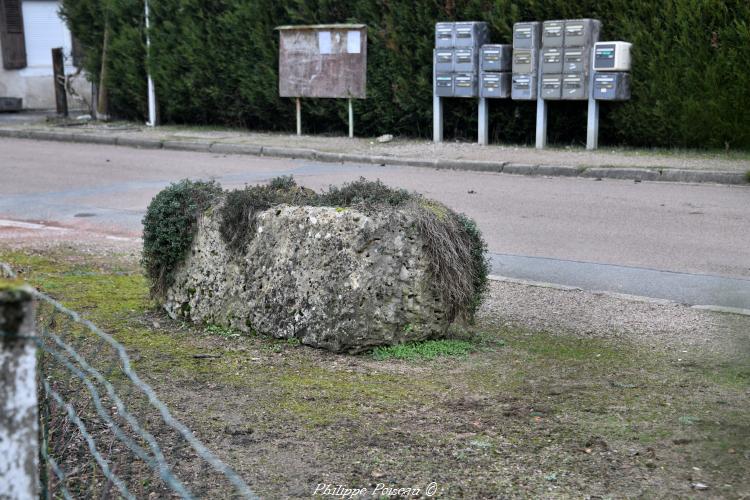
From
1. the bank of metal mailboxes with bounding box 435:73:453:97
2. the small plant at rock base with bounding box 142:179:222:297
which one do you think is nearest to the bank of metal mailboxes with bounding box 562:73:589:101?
the bank of metal mailboxes with bounding box 435:73:453:97

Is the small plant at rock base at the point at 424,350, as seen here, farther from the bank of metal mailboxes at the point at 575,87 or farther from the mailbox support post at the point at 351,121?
the mailbox support post at the point at 351,121

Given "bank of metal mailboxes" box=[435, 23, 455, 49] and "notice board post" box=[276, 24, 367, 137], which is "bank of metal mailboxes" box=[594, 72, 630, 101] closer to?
"bank of metal mailboxes" box=[435, 23, 455, 49]

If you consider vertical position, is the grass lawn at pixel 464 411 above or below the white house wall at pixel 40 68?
below

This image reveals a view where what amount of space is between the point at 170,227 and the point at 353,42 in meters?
12.2

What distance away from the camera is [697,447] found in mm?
3861

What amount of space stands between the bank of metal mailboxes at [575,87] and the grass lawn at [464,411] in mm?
9535

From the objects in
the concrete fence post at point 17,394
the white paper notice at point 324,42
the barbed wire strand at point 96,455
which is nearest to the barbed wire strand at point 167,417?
the concrete fence post at point 17,394

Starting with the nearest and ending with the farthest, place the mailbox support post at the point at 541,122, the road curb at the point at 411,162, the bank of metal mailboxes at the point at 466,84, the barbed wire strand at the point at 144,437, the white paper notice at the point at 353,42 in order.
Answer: the barbed wire strand at the point at 144,437 → the road curb at the point at 411,162 → the mailbox support post at the point at 541,122 → the bank of metal mailboxes at the point at 466,84 → the white paper notice at the point at 353,42

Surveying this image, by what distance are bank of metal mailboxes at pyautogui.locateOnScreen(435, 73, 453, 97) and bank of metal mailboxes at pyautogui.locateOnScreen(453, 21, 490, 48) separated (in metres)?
0.55

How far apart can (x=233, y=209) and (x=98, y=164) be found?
10.2 meters

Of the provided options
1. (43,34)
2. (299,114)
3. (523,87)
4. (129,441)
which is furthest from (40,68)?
(129,441)

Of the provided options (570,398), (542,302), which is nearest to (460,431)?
(570,398)

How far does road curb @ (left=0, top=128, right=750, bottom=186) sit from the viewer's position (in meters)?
12.6

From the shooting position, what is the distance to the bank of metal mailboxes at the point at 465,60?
15797 millimetres
